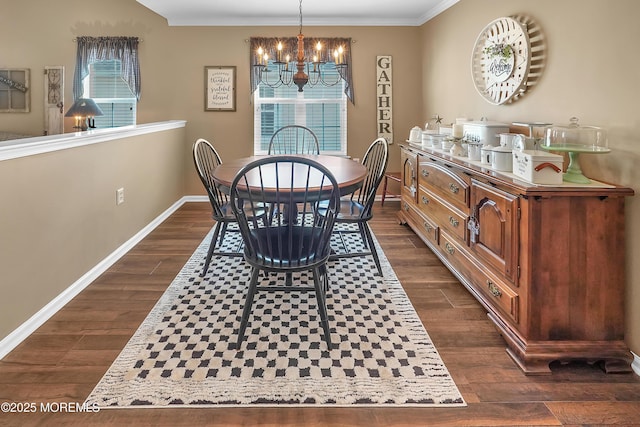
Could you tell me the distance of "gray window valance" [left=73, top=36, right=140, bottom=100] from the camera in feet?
17.9

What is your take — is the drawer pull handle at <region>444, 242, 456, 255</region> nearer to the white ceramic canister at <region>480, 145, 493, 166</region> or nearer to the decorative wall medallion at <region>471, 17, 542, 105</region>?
the white ceramic canister at <region>480, 145, 493, 166</region>

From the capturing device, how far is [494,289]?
2.31 m

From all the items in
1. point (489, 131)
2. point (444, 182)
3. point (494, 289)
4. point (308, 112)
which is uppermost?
point (308, 112)

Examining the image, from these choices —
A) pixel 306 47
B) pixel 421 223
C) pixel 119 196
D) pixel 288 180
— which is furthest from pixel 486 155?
pixel 306 47

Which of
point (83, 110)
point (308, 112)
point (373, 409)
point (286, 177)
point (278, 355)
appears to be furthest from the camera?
point (308, 112)

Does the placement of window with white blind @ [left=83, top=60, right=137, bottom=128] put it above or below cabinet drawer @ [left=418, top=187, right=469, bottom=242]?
above

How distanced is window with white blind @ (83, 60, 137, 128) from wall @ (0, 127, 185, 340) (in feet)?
5.92

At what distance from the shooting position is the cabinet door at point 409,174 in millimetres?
3968

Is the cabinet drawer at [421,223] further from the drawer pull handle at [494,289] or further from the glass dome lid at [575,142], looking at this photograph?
the glass dome lid at [575,142]

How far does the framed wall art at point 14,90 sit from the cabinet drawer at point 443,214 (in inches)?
197

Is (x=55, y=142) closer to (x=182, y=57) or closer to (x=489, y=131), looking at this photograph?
(x=489, y=131)

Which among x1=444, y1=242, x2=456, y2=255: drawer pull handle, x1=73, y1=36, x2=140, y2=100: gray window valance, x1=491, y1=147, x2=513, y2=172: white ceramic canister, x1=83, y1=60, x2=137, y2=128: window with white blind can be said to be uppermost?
x1=73, y1=36, x2=140, y2=100: gray window valance

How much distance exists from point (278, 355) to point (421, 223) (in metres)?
2.08

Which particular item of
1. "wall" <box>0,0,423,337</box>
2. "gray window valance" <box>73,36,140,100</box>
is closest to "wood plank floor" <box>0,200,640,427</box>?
"wall" <box>0,0,423,337</box>
